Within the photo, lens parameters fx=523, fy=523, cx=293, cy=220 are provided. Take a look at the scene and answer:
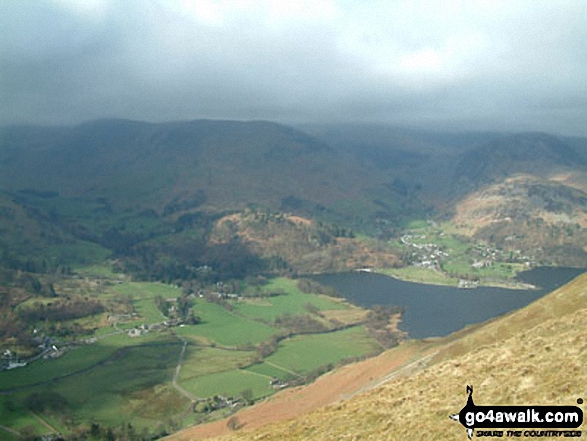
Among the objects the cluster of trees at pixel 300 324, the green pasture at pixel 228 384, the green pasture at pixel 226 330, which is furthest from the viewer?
the cluster of trees at pixel 300 324

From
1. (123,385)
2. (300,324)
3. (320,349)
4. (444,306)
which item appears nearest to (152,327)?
(300,324)

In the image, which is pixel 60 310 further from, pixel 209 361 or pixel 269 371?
pixel 269 371

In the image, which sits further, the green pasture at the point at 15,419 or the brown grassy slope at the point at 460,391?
the green pasture at the point at 15,419

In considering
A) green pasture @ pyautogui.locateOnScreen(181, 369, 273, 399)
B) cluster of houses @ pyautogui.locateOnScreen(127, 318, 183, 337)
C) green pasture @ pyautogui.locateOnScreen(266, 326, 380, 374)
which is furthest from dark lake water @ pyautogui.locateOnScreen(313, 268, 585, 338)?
cluster of houses @ pyautogui.locateOnScreen(127, 318, 183, 337)

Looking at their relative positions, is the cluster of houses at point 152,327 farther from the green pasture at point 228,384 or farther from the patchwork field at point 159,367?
the green pasture at point 228,384

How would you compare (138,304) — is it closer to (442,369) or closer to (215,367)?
(215,367)

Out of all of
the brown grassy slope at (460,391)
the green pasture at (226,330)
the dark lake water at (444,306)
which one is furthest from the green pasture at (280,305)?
the brown grassy slope at (460,391)
